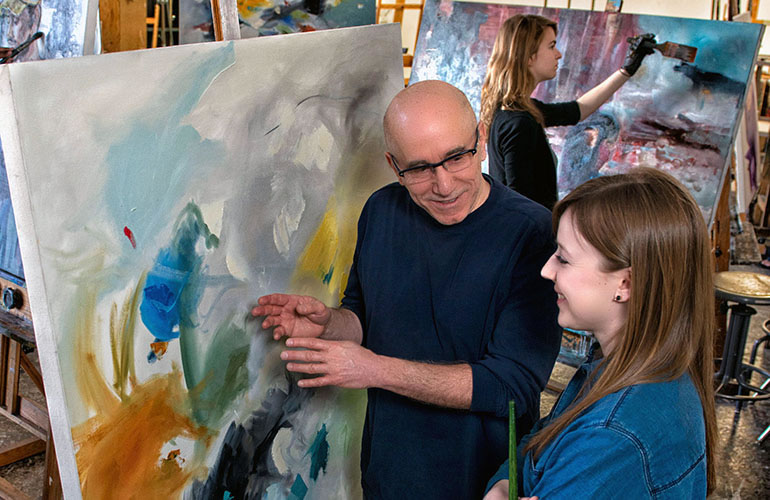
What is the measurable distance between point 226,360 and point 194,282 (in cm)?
21

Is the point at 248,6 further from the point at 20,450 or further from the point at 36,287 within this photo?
the point at 20,450

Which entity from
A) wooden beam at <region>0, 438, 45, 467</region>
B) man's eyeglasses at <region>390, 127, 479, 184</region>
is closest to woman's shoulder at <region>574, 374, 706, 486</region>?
man's eyeglasses at <region>390, 127, 479, 184</region>

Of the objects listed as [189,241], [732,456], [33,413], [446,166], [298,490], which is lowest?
[732,456]

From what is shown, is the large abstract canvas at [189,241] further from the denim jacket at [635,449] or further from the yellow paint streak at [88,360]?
the denim jacket at [635,449]

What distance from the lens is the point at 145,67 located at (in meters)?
1.24

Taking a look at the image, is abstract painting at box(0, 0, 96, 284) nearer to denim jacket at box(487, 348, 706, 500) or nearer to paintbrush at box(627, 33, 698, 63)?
denim jacket at box(487, 348, 706, 500)

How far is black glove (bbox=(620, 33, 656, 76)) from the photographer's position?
11.2 feet

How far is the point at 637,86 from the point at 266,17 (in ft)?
7.31

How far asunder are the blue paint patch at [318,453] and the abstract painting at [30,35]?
98cm

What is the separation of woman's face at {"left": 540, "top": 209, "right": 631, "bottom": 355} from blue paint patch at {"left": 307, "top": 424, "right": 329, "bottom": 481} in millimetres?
953

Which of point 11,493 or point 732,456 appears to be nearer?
point 11,493

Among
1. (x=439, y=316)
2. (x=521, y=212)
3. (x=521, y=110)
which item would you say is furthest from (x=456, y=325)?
(x=521, y=110)

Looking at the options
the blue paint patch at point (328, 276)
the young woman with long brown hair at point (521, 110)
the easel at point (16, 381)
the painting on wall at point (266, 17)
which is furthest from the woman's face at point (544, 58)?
the easel at point (16, 381)

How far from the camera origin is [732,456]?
10.7 ft
